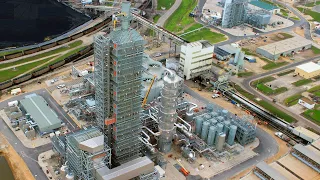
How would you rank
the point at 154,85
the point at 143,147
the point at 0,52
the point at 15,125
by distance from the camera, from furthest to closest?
the point at 0,52 < the point at 154,85 < the point at 15,125 < the point at 143,147

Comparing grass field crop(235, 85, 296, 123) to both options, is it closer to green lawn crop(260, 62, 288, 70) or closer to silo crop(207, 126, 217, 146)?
green lawn crop(260, 62, 288, 70)

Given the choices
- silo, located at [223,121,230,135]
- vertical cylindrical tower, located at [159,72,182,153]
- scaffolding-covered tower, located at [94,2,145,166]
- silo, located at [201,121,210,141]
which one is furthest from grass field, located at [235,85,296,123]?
scaffolding-covered tower, located at [94,2,145,166]

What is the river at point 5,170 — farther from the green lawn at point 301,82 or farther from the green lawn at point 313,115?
the green lawn at point 301,82

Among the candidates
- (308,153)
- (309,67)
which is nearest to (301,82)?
(309,67)

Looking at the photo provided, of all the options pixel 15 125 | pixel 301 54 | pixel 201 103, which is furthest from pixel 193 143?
pixel 301 54

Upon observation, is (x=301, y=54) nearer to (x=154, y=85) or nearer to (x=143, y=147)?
(x=154, y=85)

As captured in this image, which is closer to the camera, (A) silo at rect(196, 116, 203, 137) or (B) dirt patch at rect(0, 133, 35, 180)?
(B) dirt patch at rect(0, 133, 35, 180)
